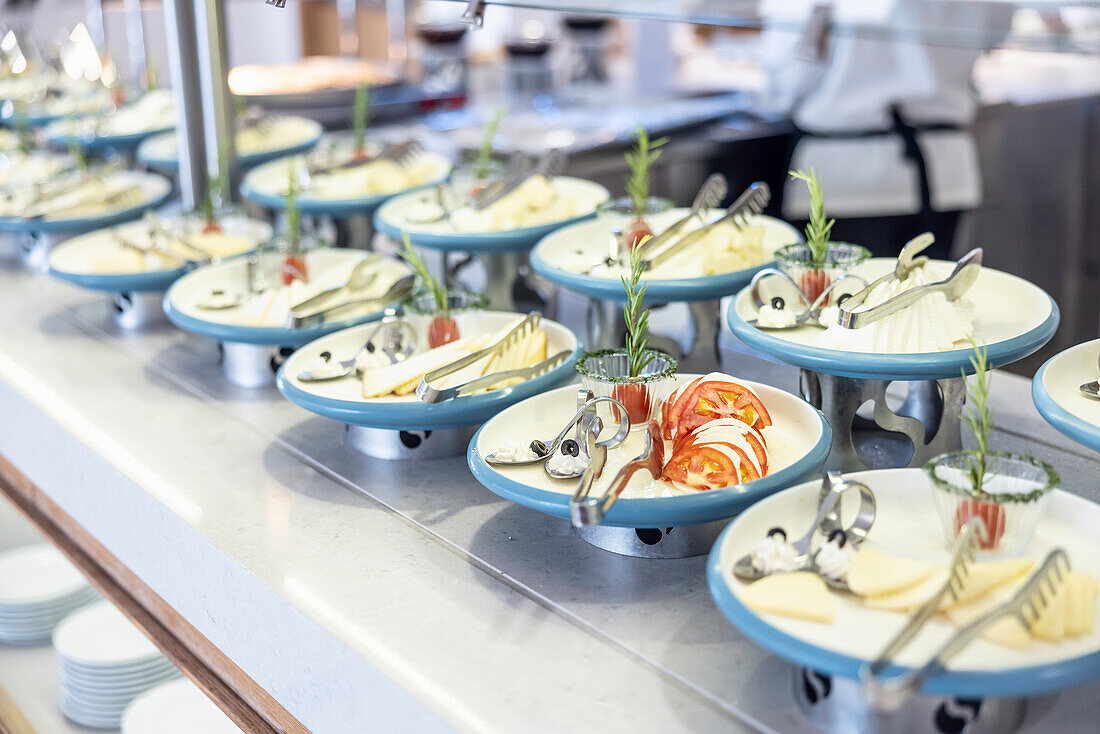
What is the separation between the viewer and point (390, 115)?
2.91m

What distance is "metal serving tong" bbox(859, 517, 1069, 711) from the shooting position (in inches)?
23.0

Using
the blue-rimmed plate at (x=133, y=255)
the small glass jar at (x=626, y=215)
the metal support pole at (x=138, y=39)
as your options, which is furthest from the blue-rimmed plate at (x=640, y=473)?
the metal support pole at (x=138, y=39)

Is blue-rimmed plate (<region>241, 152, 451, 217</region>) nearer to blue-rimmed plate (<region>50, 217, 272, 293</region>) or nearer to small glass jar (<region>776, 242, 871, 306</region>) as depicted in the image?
blue-rimmed plate (<region>50, 217, 272, 293</region>)

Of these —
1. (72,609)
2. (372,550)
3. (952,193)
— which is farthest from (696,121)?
(372,550)

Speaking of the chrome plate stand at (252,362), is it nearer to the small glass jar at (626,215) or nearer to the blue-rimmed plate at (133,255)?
the blue-rimmed plate at (133,255)

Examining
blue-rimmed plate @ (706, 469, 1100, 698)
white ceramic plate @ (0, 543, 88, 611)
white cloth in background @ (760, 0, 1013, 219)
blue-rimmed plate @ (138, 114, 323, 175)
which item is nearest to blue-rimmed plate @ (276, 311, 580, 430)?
blue-rimmed plate @ (706, 469, 1100, 698)

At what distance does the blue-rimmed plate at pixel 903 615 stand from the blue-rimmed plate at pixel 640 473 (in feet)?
0.14

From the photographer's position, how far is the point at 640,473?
2.90 ft

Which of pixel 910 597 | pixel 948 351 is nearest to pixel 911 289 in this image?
pixel 948 351

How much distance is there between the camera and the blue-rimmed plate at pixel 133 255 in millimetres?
1524

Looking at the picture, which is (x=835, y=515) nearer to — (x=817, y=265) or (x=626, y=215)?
(x=817, y=265)

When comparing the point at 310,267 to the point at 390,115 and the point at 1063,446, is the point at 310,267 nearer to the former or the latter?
the point at 1063,446

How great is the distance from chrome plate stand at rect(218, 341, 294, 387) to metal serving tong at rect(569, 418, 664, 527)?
584mm

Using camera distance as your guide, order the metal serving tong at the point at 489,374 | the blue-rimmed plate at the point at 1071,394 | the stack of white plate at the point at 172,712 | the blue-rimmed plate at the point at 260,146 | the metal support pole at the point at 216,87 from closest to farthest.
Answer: the blue-rimmed plate at the point at 1071,394 → the metal serving tong at the point at 489,374 → the stack of white plate at the point at 172,712 → the metal support pole at the point at 216,87 → the blue-rimmed plate at the point at 260,146
